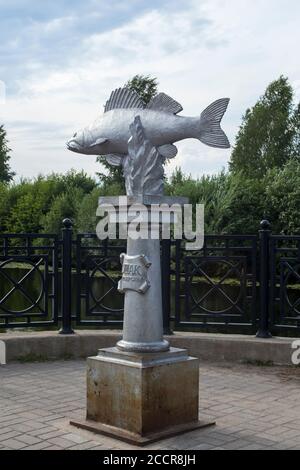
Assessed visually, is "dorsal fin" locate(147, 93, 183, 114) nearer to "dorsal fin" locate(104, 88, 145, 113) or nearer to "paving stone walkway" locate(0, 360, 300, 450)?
"dorsal fin" locate(104, 88, 145, 113)

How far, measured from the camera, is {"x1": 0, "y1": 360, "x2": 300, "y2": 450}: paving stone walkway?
4.54m

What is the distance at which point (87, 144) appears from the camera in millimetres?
4980

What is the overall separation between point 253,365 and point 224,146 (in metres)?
3.24

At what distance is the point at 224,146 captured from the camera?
4.81 metres

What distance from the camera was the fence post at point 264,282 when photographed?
290 inches

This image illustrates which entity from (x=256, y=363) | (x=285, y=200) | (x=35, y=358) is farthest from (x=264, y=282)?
(x=285, y=200)

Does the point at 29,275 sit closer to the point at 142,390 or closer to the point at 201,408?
the point at 201,408

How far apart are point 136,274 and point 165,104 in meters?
1.29

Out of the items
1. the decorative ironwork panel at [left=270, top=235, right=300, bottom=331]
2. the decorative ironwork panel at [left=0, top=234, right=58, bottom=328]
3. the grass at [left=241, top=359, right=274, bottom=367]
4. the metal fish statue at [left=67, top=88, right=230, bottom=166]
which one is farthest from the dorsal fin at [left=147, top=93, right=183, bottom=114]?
the grass at [left=241, top=359, right=274, bottom=367]

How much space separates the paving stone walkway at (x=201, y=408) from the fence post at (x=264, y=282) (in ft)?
1.63

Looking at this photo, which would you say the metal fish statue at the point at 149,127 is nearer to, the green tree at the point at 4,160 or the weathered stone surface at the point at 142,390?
the weathered stone surface at the point at 142,390

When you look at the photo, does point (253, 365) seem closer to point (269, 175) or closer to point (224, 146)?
point (224, 146)
